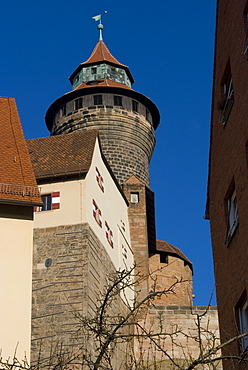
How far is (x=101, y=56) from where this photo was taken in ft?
135

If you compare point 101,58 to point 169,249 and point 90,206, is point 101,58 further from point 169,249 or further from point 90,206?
point 90,206

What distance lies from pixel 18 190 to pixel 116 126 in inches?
939

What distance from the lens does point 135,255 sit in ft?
98.2

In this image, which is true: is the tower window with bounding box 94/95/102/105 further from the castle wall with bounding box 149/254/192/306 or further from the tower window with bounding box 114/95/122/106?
the castle wall with bounding box 149/254/192/306

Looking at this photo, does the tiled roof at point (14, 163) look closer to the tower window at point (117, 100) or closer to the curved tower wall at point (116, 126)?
the curved tower wall at point (116, 126)

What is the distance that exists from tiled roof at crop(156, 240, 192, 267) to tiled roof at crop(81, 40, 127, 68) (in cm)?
974

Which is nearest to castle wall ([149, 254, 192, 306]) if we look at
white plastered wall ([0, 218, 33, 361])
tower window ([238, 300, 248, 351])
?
tower window ([238, 300, 248, 351])

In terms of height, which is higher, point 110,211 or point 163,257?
point 163,257

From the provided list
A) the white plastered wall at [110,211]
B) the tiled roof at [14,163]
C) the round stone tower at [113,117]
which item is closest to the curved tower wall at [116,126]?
the round stone tower at [113,117]

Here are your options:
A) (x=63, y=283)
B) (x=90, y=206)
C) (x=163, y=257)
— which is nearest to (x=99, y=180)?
(x=90, y=206)

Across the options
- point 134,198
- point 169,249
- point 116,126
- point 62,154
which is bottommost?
point 62,154

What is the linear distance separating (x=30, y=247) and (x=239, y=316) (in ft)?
11.3

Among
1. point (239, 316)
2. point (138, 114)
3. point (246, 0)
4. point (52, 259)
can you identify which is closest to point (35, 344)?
point (52, 259)

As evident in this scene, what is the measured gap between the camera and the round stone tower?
34906 mm
